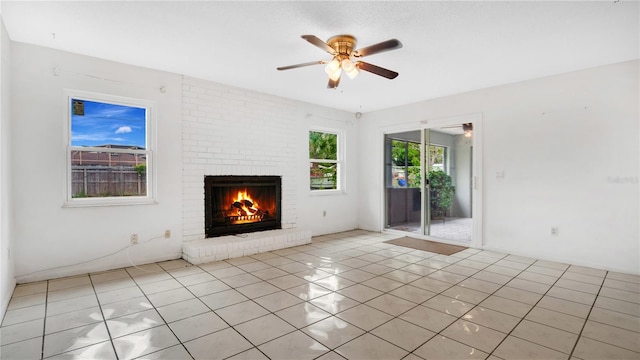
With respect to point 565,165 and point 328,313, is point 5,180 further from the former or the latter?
point 565,165

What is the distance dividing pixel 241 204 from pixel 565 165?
15.3 ft

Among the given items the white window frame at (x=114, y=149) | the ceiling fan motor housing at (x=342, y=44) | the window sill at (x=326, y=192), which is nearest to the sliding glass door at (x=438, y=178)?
the window sill at (x=326, y=192)

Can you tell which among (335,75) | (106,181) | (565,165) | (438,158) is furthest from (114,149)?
(565,165)

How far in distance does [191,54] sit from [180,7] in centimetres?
101

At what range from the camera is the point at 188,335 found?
220 centimetres

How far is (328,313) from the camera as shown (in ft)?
8.39

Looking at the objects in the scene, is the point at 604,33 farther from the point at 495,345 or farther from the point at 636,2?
the point at 495,345

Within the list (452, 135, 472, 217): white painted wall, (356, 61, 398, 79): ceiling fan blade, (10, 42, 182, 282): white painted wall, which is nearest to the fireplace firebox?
(10, 42, 182, 282): white painted wall

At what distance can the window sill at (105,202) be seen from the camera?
11.4ft

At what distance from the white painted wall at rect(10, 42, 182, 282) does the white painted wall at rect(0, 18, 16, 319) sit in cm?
17

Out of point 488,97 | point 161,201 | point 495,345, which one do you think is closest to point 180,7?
point 161,201

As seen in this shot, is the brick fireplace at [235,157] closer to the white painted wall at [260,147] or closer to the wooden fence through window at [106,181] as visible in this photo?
the white painted wall at [260,147]

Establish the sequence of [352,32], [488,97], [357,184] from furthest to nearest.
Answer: [357,184] < [488,97] < [352,32]

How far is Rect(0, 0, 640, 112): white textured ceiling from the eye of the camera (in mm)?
2531
